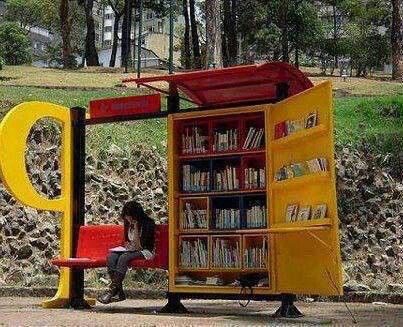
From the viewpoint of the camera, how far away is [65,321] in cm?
916

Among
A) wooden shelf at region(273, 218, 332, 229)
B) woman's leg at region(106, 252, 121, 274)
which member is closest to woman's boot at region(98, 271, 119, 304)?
woman's leg at region(106, 252, 121, 274)

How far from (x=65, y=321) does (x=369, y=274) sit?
832 cm

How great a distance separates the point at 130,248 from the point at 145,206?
595 cm

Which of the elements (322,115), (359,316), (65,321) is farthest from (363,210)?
(65,321)

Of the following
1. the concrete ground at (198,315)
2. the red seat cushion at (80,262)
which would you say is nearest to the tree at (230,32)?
the concrete ground at (198,315)

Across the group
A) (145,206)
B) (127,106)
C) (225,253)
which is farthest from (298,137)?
(145,206)

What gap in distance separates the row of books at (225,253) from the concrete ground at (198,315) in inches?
25.2

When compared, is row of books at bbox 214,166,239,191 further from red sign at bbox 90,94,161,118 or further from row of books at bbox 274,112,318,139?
red sign at bbox 90,94,161,118

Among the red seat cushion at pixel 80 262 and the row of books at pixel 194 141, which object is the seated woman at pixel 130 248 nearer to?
the red seat cushion at pixel 80 262

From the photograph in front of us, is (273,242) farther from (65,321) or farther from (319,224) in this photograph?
(65,321)

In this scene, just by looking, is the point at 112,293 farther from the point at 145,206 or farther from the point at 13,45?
the point at 13,45

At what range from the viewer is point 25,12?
70.2 metres

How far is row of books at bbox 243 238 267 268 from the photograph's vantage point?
34.3 ft

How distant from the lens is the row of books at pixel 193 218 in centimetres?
1091
